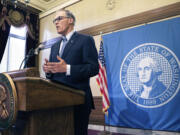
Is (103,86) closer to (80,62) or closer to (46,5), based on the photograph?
(80,62)

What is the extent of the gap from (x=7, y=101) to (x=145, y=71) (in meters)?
2.75

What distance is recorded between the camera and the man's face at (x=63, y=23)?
129 centimetres

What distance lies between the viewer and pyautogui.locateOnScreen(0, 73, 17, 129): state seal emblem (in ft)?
2.62

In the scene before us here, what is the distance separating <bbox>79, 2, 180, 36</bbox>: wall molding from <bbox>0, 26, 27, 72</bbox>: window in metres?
2.50

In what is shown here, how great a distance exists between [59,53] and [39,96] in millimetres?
565

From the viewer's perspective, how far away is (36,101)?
0.79 metres

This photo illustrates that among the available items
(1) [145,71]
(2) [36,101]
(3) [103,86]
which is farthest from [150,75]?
(2) [36,101]

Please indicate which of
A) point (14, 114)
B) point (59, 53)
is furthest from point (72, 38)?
point (14, 114)

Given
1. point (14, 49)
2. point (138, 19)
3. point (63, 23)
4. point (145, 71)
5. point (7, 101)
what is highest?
point (138, 19)

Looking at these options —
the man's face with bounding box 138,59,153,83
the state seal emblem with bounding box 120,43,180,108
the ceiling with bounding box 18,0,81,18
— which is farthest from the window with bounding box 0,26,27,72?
the man's face with bounding box 138,59,153,83

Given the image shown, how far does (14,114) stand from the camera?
79 cm

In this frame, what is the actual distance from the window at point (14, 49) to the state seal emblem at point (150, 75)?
3.59 metres

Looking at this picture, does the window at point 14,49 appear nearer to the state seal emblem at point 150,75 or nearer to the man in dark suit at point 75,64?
the state seal emblem at point 150,75

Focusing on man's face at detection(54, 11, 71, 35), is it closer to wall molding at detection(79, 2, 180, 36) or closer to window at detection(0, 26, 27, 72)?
wall molding at detection(79, 2, 180, 36)
